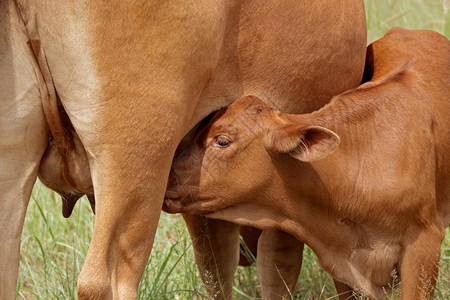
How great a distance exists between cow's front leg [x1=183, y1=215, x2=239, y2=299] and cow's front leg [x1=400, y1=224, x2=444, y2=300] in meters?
1.31

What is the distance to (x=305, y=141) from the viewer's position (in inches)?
173

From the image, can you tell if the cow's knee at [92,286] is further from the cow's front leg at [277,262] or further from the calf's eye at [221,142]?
the cow's front leg at [277,262]

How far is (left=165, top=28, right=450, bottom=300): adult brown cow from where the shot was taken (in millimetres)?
4609

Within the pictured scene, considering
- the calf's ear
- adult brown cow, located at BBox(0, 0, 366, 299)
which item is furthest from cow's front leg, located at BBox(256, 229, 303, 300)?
adult brown cow, located at BBox(0, 0, 366, 299)

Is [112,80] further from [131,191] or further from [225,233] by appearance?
[225,233]

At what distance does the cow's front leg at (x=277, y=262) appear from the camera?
18.0ft

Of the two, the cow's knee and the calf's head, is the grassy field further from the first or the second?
the cow's knee

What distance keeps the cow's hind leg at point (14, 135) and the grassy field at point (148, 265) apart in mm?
1248

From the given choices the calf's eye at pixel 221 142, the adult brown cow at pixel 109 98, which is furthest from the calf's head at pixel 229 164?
the adult brown cow at pixel 109 98

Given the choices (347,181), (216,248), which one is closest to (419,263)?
(347,181)

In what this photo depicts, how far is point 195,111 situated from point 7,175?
1.00 meters

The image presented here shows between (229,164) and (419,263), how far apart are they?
1.11m

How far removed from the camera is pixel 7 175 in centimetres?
380

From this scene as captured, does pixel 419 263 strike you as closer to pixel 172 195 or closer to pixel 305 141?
pixel 305 141
